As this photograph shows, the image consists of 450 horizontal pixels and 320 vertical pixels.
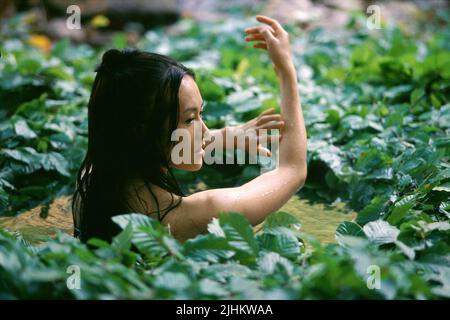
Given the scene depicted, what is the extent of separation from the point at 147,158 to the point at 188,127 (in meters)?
0.18

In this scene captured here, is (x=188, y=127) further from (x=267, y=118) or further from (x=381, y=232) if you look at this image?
(x=381, y=232)

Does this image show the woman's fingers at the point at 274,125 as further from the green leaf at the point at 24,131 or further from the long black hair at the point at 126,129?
the green leaf at the point at 24,131

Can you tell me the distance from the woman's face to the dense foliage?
387mm

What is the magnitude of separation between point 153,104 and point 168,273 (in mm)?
730

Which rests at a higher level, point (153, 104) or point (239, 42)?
point (239, 42)

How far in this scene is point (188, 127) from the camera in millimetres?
2203

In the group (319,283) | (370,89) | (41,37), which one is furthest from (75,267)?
(41,37)

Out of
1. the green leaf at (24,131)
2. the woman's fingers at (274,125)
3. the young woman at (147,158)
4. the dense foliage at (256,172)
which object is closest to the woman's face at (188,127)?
the young woman at (147,158)

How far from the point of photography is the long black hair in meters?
2.14

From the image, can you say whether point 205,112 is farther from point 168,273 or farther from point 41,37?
point 41,37

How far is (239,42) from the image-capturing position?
559cm

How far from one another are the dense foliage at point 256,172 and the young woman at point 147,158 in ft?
0.53

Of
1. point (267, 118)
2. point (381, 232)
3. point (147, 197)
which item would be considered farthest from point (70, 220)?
point (381, 232)

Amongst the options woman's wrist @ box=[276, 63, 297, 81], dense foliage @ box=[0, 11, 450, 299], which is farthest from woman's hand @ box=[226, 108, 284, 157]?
dense foliage @ box=[0, 11, 450, 299]
